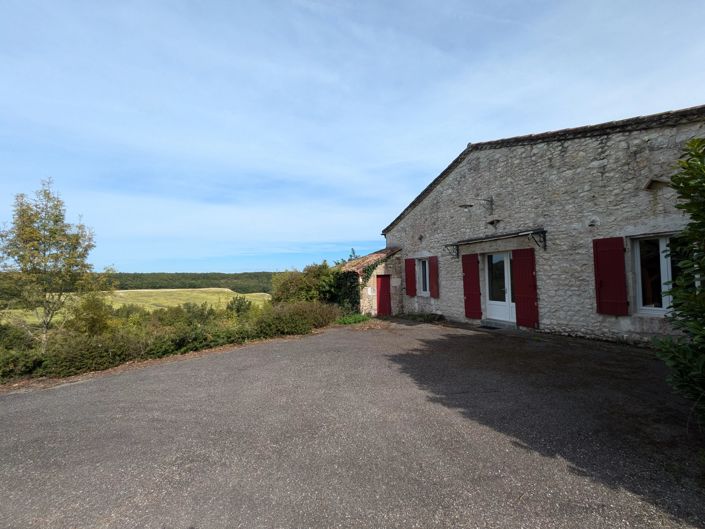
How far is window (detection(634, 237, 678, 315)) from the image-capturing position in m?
6.51

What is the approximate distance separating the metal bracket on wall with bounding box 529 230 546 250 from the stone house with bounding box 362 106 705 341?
23 millimetres

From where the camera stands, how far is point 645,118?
21.8 ft

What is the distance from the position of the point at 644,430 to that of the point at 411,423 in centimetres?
231

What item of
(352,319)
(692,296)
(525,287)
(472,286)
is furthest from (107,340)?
(525,287)

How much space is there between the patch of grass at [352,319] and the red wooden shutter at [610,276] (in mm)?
7359

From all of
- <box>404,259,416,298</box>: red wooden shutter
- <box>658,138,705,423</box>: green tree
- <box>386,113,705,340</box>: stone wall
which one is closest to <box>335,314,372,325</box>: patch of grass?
<box>404,259,416,298</box>: red wooden shutter

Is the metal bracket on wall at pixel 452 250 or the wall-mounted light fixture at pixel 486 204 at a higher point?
the wall-mounted light fixture at pixel 486 204

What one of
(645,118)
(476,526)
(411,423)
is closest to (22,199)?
(411,423)

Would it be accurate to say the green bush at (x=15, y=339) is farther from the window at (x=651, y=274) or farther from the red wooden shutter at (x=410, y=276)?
the window at (x=651, y=274)

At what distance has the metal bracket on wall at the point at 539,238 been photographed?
854 cm

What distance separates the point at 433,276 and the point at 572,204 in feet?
18.2

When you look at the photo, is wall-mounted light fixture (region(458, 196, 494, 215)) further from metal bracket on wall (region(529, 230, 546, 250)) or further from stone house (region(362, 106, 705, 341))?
metal bracket on wall (region(529, 230, 546, 250))

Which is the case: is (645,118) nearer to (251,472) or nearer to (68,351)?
(251,472)

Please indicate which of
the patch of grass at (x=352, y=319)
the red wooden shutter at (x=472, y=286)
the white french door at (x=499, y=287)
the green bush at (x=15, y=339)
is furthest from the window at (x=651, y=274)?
the green bush at (x=15, y=339)
